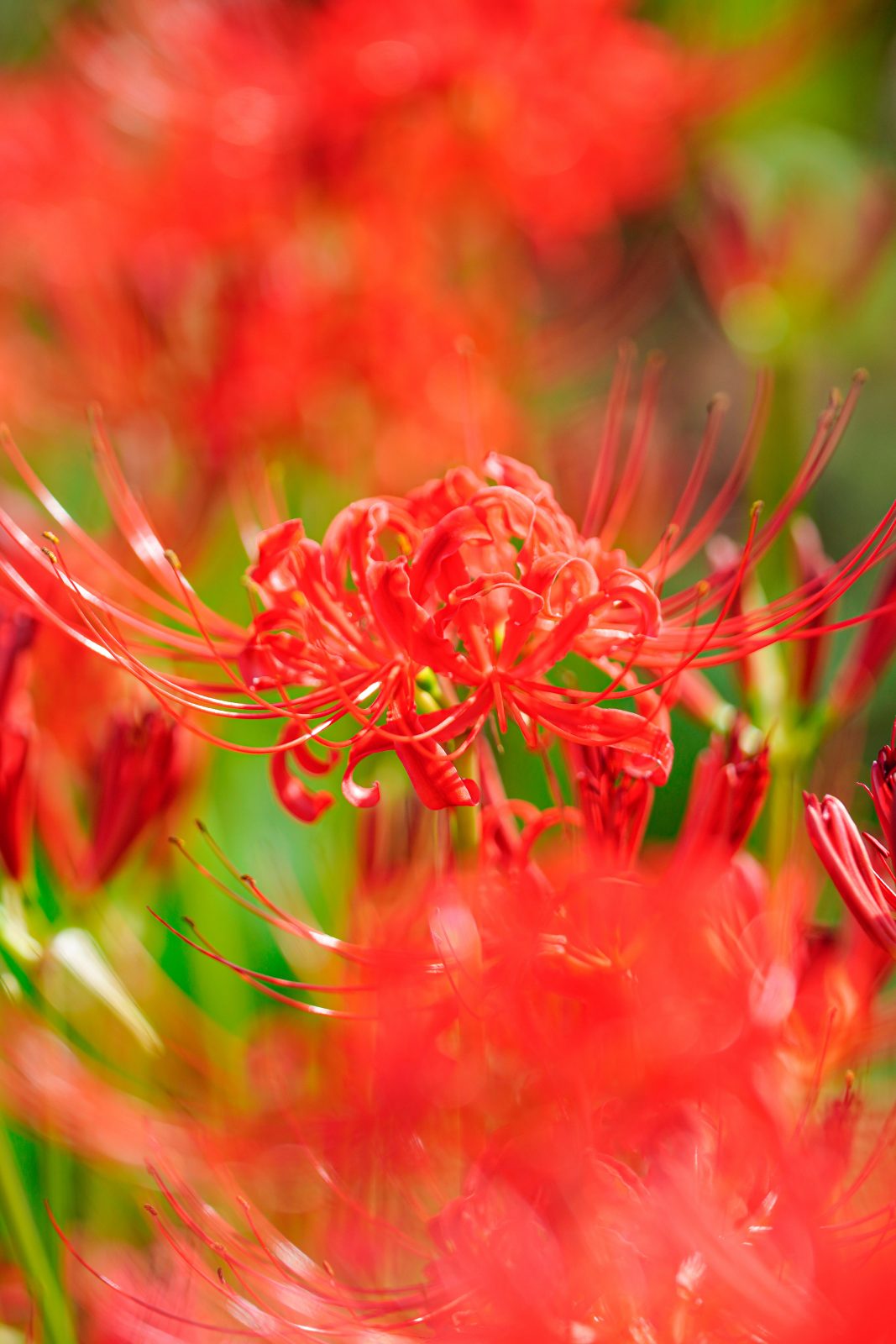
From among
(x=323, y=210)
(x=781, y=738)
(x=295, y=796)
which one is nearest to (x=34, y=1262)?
(x=295, y=796)

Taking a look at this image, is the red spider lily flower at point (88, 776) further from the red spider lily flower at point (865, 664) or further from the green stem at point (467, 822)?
the red spider lily flower at point (865, 664)

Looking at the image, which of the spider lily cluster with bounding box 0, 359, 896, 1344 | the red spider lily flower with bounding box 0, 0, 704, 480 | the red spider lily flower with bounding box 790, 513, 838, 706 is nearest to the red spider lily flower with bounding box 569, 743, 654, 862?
the spider lily cluster with bounding box 0, 359, 896, 1344

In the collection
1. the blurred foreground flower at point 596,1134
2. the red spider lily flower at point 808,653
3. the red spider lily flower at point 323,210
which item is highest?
the red spider lily flower at point 323,210

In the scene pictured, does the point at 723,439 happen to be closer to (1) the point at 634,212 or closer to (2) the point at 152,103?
(1) the point at 634,212

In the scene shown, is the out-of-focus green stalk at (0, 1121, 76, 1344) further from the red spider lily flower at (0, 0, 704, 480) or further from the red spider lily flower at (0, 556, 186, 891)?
the red spider lily flower at (0, 0, 704, 480)

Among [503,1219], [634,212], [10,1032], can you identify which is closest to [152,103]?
[634,212]

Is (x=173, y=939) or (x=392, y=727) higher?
(x=392, y=727)

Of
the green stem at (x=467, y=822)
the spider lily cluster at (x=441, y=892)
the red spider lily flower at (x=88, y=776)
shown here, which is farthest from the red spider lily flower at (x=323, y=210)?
the green stem at (x=467, y=822)

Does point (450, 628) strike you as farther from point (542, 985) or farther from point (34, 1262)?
point (34, 1262)
